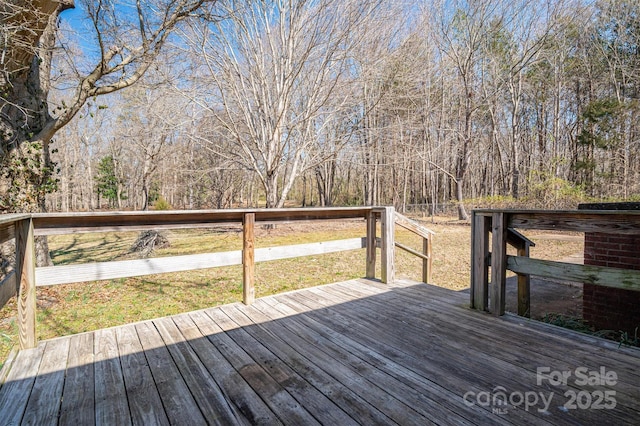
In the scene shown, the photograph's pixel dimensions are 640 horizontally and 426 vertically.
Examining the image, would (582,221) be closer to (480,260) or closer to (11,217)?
(480,260)

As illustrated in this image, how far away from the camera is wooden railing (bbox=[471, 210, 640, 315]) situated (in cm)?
222

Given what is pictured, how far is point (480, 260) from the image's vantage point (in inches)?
117

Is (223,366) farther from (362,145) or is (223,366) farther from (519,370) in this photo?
(362,145)

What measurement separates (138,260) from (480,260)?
10.0ft

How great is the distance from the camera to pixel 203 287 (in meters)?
5.43

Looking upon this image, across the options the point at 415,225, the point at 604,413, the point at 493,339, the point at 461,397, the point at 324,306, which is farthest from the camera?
the point at 415,225

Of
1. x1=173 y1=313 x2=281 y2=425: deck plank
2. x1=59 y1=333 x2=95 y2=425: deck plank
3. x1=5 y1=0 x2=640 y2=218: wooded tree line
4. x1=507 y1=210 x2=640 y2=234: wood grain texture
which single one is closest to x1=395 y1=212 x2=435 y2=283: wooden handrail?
x1=507 y1=210 x2=640 y2=234: wood grain texture

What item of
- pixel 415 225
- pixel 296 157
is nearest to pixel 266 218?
pixel 415 225

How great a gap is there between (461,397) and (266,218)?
237 centimetres

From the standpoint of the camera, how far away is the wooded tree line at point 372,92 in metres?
8.88

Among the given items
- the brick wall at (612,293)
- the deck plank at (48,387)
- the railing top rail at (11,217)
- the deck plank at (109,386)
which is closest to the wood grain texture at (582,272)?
the brick wall at (612,293)

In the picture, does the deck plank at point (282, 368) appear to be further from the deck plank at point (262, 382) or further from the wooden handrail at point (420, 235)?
the wooden handrail at point (420, 235)

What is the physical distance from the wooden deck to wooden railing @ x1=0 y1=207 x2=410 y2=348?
438 millimetres

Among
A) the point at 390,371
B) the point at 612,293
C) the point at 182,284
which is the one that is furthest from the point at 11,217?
the point at 612,293
